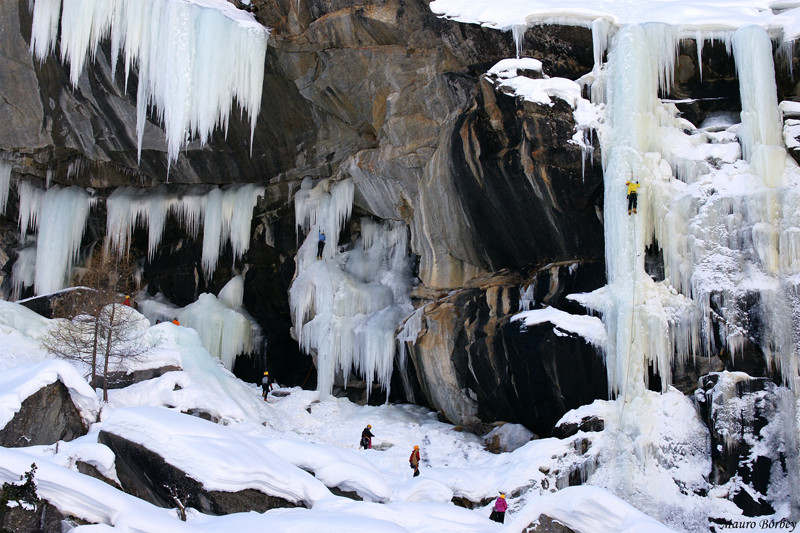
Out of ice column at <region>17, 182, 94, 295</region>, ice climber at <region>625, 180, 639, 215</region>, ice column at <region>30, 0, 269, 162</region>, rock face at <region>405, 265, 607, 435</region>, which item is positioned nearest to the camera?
ice climber at <region>625, 180, 639, 215</region>

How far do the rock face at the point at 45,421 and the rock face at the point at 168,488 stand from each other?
4.43 ft

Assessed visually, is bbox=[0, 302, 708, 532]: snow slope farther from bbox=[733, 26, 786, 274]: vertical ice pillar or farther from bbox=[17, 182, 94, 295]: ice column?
bbox=[733, 26, 786, 274]: vertical ice pillar

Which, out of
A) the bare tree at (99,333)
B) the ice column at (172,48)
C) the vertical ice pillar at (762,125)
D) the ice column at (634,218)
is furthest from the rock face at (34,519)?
the ice column at (172,48)

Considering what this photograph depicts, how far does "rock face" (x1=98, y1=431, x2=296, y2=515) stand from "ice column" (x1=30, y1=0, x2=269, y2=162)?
1124cm

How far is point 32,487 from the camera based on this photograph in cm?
750

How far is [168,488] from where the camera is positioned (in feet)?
31.3

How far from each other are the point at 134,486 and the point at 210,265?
14744mm

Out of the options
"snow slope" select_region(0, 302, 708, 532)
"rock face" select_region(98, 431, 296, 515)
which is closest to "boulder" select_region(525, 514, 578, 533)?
"snow slope" select_region(0, 302, 708, 532)

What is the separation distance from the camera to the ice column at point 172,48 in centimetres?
1958

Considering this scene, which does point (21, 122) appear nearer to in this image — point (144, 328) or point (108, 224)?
point (108, 224)

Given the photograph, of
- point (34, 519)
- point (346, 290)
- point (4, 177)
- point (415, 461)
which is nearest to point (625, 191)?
point (415, 461)

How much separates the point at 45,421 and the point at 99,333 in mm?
5656

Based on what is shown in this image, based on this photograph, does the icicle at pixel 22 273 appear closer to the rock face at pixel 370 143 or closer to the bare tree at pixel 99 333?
the rock face at pixel 370 143

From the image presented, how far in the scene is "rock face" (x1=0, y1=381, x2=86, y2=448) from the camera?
10.6 metres
